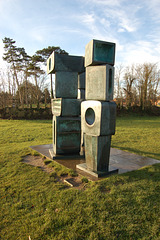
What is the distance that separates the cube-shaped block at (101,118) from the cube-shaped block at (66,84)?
138cm

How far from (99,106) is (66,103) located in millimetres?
1551

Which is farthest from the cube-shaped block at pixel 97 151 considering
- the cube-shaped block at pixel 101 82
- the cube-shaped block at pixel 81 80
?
the cube-shaped block at pixel 81 80

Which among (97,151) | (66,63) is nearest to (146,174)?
(97,151)

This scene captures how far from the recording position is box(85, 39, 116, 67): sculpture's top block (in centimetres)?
352

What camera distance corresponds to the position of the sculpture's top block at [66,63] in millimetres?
4805

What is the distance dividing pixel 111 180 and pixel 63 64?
3.24 meters

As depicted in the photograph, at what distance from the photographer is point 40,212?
2.54 meters

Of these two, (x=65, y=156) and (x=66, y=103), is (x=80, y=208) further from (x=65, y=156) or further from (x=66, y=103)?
(x=66, y=103)

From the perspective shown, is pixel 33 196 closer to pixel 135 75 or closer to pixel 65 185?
pixel 65 185

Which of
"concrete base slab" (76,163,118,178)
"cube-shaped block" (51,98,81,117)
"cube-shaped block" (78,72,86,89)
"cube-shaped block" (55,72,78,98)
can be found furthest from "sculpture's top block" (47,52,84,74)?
"concrete base slab" (76,163,118,178)

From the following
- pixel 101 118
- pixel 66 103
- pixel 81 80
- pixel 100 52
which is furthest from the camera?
pixel 81 80

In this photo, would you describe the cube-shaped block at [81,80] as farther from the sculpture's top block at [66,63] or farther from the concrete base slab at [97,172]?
the concrete base slab at [97,172]

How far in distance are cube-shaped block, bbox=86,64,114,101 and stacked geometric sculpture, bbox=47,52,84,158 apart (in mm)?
1236

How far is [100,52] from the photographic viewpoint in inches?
141
